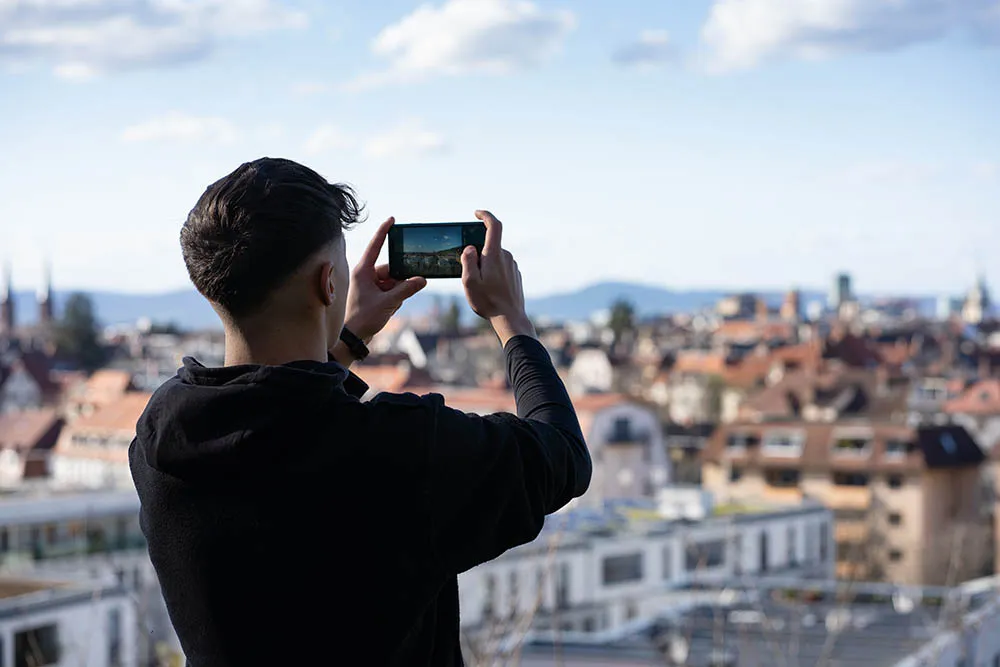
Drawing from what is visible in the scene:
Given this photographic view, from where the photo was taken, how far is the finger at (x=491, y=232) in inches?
61.5

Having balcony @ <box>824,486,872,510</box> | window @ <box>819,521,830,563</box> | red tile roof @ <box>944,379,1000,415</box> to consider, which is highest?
red tile roof @ <box>944,379,1000,415</box>

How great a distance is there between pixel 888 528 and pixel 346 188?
31591mm

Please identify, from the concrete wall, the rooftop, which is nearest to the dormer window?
the rooftop

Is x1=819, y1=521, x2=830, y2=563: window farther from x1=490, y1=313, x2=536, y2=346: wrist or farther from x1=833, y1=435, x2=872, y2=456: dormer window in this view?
x1=490, y1=313, x2=536, y2=346: wrist

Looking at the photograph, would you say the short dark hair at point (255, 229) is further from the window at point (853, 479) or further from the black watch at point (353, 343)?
the window at point (853, 479)

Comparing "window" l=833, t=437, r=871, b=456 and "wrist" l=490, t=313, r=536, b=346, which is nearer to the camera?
"wrist" l=490, t=313, r=536, b=346

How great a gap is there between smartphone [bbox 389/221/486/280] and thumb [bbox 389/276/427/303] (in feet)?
0.03

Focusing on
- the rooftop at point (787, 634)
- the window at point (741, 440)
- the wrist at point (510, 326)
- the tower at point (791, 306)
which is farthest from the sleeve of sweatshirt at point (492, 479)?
the tower at point (791, 306)

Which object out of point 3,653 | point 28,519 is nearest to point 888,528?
point 28,519

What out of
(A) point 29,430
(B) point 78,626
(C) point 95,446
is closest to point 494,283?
(B) point 78,626

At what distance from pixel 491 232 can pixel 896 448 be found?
31177 mm

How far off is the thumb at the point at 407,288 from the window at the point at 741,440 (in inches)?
1271

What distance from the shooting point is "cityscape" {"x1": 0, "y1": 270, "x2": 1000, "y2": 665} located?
1209 cm

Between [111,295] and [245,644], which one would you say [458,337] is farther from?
[111,295]
